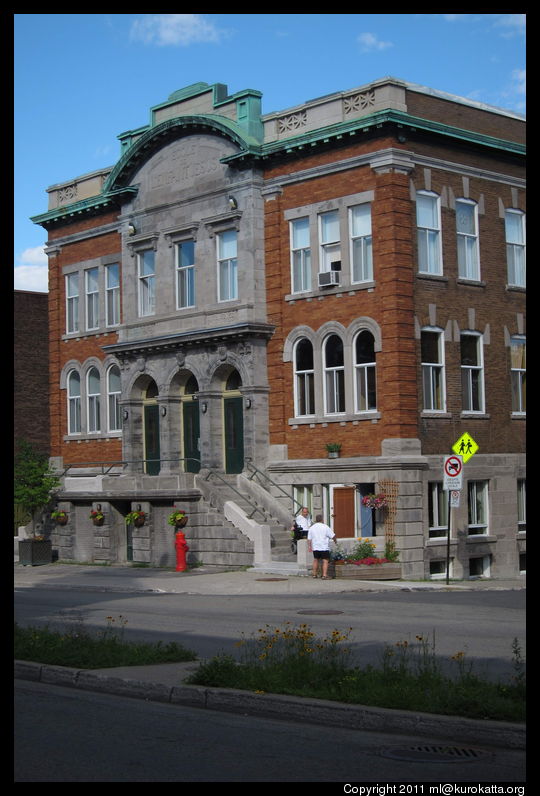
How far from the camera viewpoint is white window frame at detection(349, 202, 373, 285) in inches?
1268

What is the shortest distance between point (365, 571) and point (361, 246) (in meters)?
8.92

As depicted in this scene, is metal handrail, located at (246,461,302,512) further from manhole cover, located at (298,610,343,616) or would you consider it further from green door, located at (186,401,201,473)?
manhole cover, located at (298,610,343,616)

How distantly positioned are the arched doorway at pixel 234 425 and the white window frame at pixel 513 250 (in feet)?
28.5

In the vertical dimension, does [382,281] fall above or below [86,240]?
below

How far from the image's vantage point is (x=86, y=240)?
4219 cm

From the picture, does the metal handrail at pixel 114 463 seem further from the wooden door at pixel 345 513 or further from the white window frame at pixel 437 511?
the white window frame at pixel 437 511

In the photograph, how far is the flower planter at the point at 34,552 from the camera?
37562 millimetres

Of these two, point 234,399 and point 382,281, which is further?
point 234,399

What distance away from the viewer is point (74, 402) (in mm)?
43125

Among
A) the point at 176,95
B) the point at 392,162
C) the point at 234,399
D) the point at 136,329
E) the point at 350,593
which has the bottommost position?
the point at 350,593
